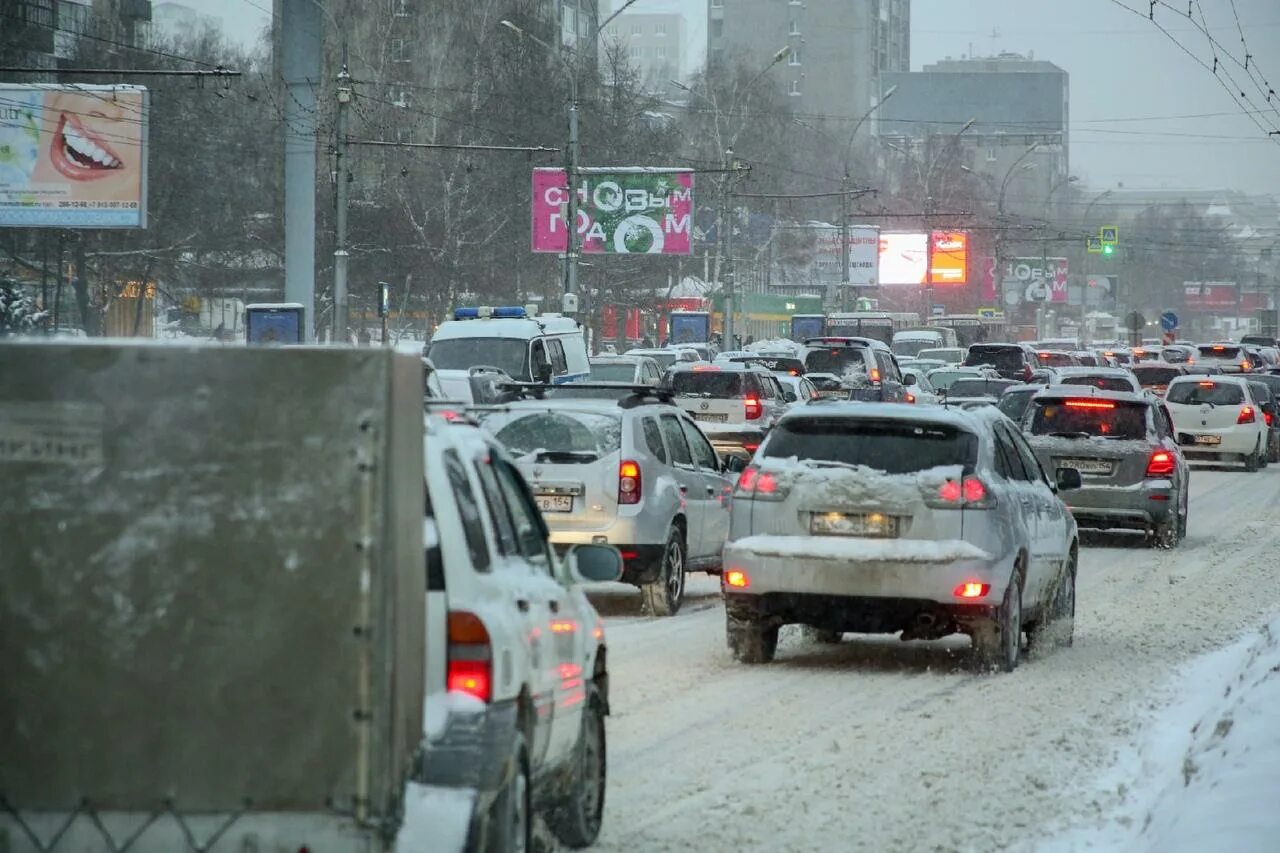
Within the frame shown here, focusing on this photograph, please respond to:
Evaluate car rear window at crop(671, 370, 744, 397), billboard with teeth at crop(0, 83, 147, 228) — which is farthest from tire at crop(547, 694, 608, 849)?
billboard with teeth at crop(0, 83, 147, 228)

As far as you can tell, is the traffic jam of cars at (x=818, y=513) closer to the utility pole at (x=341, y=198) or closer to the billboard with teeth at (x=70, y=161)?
the utility pole at (x=341, y=198)

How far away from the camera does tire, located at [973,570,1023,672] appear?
1227cm

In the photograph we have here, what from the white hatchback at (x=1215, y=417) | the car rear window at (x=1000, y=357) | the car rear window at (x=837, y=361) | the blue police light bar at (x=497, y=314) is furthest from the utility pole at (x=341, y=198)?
the car rear window at (x=1000, y=357)

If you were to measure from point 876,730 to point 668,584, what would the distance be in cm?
527

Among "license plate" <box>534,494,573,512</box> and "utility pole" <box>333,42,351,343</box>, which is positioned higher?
"utility pole" <box>333,42,351,343</box>

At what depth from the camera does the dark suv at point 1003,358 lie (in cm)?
5250

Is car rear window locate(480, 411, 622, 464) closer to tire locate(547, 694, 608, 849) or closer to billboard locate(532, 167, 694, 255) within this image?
tire locate(547, 694, 608, 849)

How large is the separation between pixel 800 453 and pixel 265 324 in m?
26.9

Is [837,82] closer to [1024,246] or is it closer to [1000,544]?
[1024,246]

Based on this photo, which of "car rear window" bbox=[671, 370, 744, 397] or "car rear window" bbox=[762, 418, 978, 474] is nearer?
"car rear window" bbox=[762, 418, 978, 474]

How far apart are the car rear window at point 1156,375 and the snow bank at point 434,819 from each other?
44381mm

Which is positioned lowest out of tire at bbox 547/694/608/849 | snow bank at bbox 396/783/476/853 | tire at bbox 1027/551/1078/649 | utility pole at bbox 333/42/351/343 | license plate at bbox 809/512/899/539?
tire at bbox 1027/551/1078/649

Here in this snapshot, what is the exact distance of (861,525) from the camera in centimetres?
1211

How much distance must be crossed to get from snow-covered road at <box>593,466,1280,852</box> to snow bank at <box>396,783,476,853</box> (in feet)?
7.23
